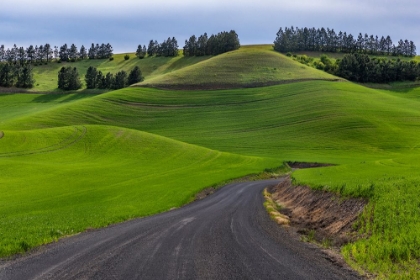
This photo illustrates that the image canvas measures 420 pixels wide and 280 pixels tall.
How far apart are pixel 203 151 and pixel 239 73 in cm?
7311

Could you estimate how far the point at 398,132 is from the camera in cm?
8606

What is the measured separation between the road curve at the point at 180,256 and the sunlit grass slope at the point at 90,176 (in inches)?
117

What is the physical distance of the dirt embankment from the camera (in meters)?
16.6

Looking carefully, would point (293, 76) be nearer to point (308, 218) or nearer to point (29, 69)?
point (29, 69)

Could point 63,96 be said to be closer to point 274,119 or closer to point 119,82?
point 119,82

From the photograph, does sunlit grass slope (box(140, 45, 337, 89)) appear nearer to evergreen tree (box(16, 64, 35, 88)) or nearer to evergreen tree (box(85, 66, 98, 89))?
evergreen tree (box(85, 66, 98, 89))

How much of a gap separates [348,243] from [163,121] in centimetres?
9094

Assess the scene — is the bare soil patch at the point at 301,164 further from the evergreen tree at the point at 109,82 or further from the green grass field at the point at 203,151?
the evergreen tree at the point at 109,82

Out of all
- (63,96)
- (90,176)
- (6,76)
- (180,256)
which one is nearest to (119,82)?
(63,96)

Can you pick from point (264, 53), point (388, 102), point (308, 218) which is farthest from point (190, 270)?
point (264, 53)

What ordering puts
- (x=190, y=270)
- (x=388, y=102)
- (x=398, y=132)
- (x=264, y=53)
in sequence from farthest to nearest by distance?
(x=264, y=53)
(x=388, y=102)
(x=398, y=132)
(x=190, y=270)

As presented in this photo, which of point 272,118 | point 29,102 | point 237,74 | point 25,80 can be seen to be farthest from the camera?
point 25,80

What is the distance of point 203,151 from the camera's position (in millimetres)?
71312

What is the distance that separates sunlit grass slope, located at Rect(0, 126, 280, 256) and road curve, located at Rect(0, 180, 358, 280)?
298 centimetres
